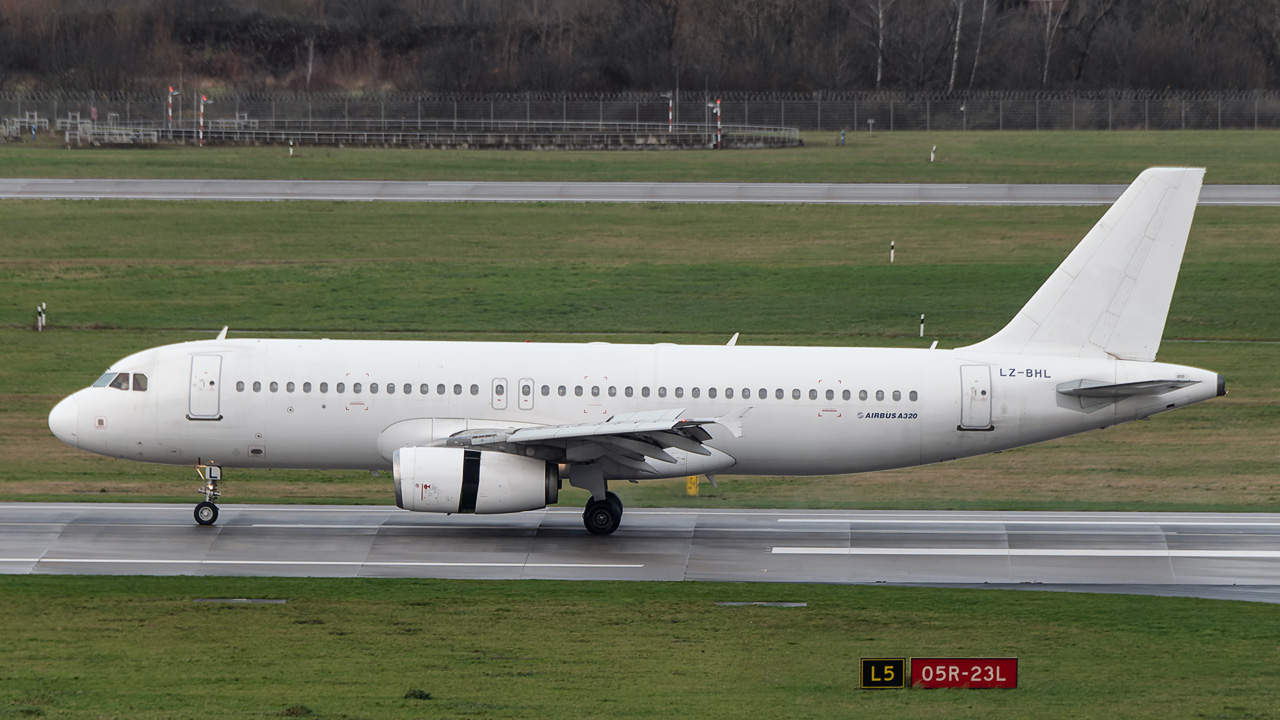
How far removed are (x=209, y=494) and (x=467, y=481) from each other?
6645 millimetres

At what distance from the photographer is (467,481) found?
101 feet

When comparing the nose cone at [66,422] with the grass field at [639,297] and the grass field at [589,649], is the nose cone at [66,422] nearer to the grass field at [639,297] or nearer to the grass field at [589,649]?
the grass field at [639,297]

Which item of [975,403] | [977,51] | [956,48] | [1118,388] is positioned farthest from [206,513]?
[977,51]

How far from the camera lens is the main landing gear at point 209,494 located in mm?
33094

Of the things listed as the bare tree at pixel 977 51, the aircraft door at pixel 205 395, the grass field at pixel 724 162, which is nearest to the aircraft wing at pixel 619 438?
the aircraft door at pixel 205 395

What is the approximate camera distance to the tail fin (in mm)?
32781

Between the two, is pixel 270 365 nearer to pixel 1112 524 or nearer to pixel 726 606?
pixel 726 606

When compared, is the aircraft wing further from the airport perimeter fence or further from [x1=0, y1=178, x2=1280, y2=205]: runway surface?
the airport perimeter fence

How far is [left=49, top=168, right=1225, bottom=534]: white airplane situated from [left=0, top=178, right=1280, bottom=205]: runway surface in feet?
138

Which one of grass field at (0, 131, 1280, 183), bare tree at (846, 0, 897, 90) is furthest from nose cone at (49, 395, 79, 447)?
bare tree at (846, 0, 897, 90)

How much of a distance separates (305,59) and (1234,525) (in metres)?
107

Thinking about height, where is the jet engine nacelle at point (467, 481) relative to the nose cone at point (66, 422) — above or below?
below

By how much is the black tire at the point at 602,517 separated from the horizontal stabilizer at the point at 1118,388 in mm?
10111

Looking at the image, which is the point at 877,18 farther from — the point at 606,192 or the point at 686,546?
the point at 686,546
